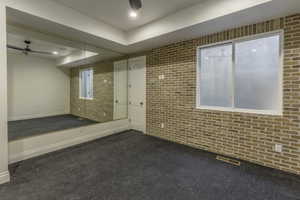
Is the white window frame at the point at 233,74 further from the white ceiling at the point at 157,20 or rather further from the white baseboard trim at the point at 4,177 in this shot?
the white baseboard trim at the point at 4,177

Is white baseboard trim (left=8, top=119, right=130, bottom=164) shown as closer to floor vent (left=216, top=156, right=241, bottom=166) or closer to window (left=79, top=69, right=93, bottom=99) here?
window (left=79, top=69, right=93, bottom=99)

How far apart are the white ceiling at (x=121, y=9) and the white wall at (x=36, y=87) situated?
8.99 feet

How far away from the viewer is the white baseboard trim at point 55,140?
2.70m

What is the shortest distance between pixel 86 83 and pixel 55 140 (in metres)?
2.44

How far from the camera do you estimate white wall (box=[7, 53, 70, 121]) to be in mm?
3855

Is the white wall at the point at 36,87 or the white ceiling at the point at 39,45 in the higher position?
the white ceiling at the point at 39,45

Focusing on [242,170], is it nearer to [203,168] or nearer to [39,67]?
[203,168]

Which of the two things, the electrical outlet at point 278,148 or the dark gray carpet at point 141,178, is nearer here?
the dark gray carpet at point 141,178

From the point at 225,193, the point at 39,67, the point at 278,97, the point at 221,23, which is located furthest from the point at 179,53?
the point at 39,67

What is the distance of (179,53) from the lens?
3668mm

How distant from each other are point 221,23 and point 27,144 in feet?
14.6

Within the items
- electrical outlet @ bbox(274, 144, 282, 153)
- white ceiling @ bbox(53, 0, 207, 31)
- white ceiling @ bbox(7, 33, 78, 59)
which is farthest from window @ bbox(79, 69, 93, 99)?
electrical outlet @ bbox(274, 144, 282, 153)

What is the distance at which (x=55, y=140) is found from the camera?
3.25 m

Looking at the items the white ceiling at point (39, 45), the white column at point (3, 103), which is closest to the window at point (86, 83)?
the white ceiling at point (39, 45)
